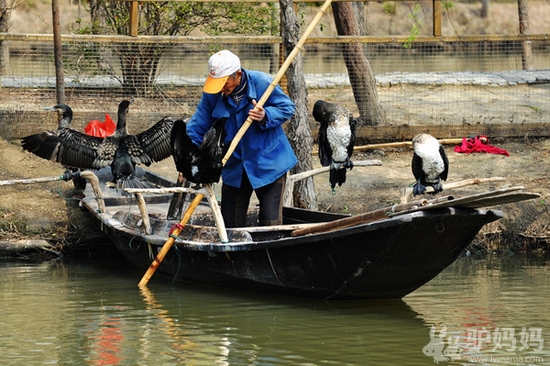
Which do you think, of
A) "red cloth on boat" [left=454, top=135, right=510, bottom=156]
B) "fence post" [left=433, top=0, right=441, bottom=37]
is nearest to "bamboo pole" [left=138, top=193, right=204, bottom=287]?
"red cloth on boat" [left=454, top=135, right=510, bottom=156]

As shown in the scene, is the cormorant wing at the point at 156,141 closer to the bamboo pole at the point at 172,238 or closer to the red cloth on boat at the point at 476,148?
the bamboo pole at the point at 172,238

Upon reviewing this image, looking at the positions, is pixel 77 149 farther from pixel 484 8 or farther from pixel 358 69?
pixel 484 8

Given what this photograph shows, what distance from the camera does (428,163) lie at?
791cm

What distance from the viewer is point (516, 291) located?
8.59m

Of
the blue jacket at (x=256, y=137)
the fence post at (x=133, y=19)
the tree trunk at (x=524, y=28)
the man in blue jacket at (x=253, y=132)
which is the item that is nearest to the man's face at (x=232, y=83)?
the man in blue jacket at (x=253, y=132)

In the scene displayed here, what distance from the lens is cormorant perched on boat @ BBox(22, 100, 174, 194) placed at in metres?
10.2

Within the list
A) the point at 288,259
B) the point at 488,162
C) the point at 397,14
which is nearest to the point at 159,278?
the point at 288,259

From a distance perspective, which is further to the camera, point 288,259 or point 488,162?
point 488,162

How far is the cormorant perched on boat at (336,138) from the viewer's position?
8844 millimetres

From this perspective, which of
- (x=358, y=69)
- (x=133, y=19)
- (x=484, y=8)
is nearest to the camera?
(x=133, y=19)

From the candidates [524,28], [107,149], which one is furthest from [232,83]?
[524,28]

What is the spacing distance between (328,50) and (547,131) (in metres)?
8.97

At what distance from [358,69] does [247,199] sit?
5316mm

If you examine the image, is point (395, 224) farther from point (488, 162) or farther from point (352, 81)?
point (352, 81)
